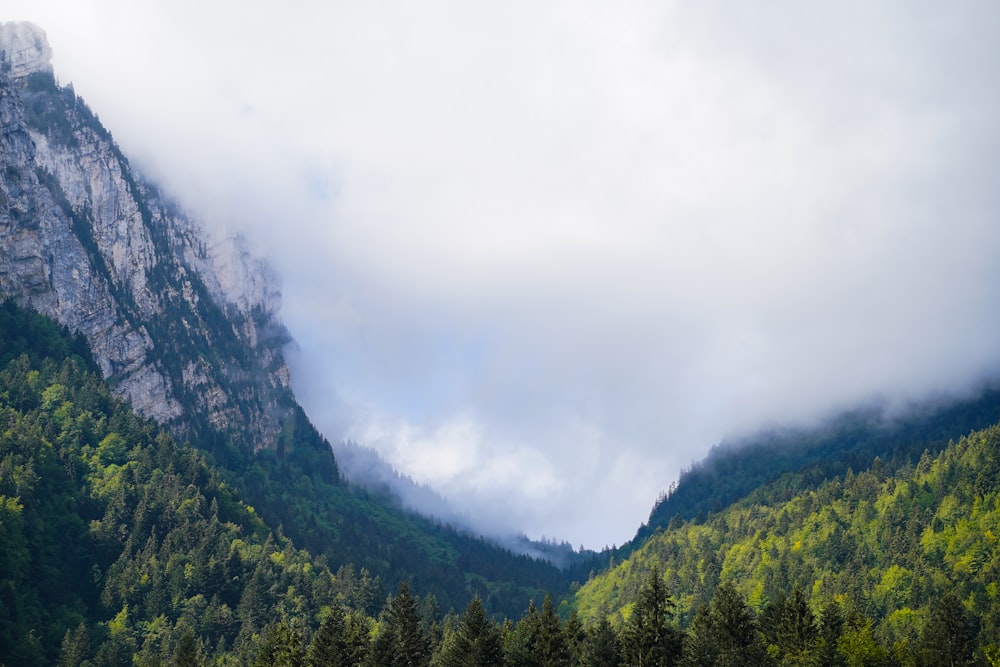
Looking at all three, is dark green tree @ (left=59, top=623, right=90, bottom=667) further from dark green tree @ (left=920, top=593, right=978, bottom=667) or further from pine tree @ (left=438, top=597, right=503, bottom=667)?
dark green tree @ (left=920, top=593, right=978, bottom=667)

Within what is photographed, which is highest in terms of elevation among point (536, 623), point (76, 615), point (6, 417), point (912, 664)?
point (6, 417)

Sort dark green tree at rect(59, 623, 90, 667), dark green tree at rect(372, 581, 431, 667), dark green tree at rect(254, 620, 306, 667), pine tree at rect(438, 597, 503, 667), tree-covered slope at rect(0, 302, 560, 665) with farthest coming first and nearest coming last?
tree-covered slope at rect(0, 302, 560, 665) < dark green tree at rect(59, 623, 90, 667) < dark green tree at rect(372, 581, 431, 667) < pine tree at rect(438, 597, 503, 667) < dark green tree at rect(254, 620, 306, 667)

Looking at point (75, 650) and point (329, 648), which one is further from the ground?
point (75, 650)

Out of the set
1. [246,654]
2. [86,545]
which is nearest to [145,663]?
[246,654]

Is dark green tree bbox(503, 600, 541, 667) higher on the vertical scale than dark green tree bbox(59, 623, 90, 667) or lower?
lower

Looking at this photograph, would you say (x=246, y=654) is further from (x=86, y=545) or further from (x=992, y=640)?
(x=992, y=640)

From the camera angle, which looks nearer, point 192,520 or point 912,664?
point 912,664

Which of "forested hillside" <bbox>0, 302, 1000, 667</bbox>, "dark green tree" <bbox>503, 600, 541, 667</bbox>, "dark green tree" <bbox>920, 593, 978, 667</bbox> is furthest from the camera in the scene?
"dark green tree" <bbox>920, 593, 978, 667</bbox>

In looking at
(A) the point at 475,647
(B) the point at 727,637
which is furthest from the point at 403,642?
(B) the point at 727,637

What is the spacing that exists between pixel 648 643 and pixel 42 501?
124 metres

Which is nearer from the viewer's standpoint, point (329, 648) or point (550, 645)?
point (550, 645)

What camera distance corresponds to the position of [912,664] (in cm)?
11969

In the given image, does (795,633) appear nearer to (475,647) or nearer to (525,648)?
(525,648)

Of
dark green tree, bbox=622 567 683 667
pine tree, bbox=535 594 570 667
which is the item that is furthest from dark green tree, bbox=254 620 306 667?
dark green tree, bbox=622 567 683 667
